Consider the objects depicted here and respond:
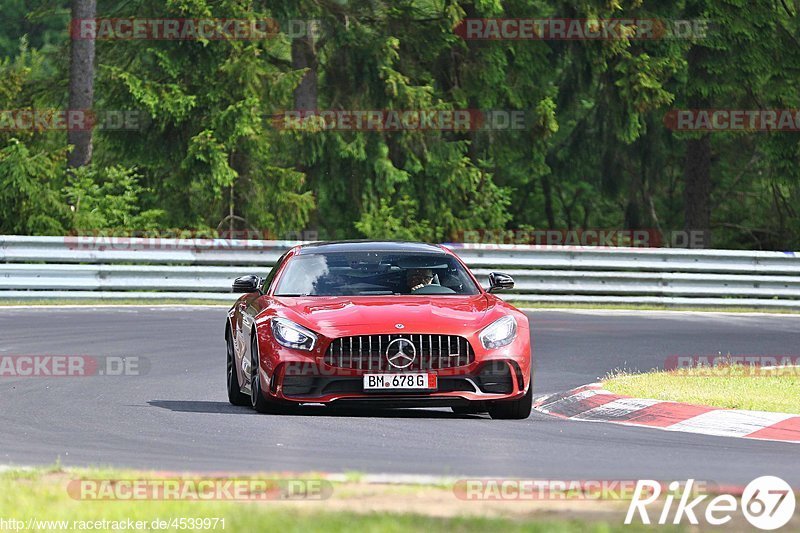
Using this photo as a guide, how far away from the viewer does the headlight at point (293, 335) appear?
12.0m

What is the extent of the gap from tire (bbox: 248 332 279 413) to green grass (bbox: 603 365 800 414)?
10.3 feet

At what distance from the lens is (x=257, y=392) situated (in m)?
12.3

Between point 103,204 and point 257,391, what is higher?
point 103,204

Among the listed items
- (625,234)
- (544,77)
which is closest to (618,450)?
(544,77)

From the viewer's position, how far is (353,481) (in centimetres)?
789

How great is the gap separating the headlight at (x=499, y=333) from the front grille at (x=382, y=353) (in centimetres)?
25

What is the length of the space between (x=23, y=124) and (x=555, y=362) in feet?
57.5

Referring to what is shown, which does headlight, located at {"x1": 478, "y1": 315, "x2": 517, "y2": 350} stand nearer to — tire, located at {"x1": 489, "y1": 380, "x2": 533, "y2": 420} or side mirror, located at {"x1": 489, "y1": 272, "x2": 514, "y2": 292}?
tire, located at {"x1": 489, "y1": 380, "x2": 533, "y2": 420}

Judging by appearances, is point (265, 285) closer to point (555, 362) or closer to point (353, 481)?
point (555, 362)

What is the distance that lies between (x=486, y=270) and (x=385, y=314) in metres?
14.6
